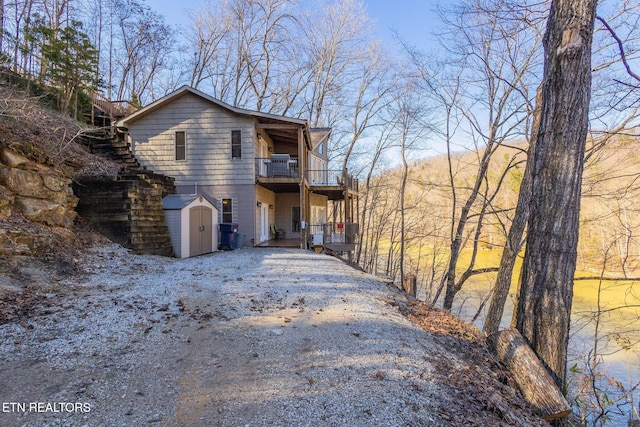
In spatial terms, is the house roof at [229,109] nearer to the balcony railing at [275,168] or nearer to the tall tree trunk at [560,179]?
the balcony railing at [275,168]

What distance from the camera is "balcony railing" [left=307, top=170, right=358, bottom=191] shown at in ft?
51.0

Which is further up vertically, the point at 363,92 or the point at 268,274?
the point at 363,92

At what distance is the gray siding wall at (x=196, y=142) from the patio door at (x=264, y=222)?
2.20 m

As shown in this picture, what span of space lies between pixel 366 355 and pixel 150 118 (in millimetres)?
13399

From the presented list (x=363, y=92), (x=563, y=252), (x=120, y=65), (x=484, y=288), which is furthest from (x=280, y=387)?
(x=120, y=65)

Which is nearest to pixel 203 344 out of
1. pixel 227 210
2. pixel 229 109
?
pixel 227 210

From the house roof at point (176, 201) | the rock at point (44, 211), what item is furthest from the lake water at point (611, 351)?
the rock at point (44, 211)

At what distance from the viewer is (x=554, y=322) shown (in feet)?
12.1

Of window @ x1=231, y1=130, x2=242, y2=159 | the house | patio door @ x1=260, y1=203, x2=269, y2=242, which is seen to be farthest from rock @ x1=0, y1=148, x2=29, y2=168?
patio door @ x1=260, y1=203, x2=269, y2=242

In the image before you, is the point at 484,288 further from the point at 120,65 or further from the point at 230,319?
Answer: the point at 120,65

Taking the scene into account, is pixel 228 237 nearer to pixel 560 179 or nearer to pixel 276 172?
pixel 276 172

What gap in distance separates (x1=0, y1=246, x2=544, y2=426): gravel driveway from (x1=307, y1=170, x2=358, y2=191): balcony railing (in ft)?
A: 32.5

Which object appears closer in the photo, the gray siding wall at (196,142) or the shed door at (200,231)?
the shed door at (200,231)

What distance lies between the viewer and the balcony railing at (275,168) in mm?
13635
